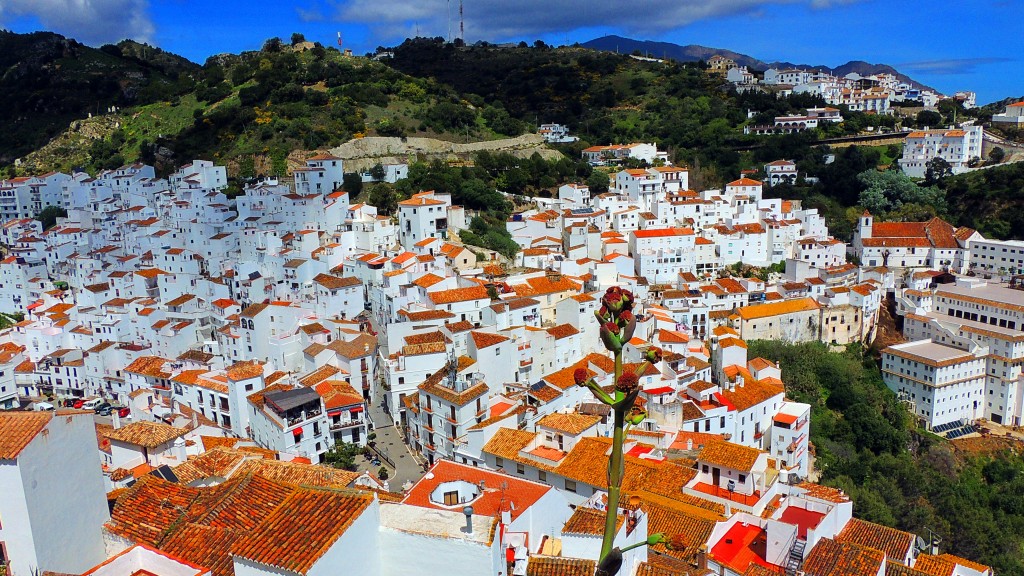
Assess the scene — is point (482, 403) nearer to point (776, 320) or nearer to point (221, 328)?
point (221, 328)

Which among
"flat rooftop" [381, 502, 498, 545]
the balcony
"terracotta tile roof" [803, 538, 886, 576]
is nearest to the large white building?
the balcony

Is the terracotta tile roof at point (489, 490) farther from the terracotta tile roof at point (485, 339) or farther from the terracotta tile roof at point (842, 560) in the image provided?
the terracotta tile roof at point (485, 339)

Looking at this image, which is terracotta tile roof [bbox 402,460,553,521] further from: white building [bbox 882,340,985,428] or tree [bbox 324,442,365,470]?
white building [bbox 882,340,985,428]

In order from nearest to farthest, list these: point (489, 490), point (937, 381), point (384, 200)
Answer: point (489, 490) < point (937, 381) < point (384, 200)

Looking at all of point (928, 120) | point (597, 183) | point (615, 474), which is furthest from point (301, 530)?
point (928, 120)

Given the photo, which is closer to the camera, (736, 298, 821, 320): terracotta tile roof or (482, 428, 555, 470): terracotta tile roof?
(482, 428, 555, 470): terracotta tile roof

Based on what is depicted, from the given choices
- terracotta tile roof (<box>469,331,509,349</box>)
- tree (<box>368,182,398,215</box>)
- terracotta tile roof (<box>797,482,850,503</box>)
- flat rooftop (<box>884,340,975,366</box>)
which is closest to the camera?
terracotta tile roof (<box>797,482,850,503</box>)

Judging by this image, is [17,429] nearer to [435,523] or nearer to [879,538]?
[435,523]
